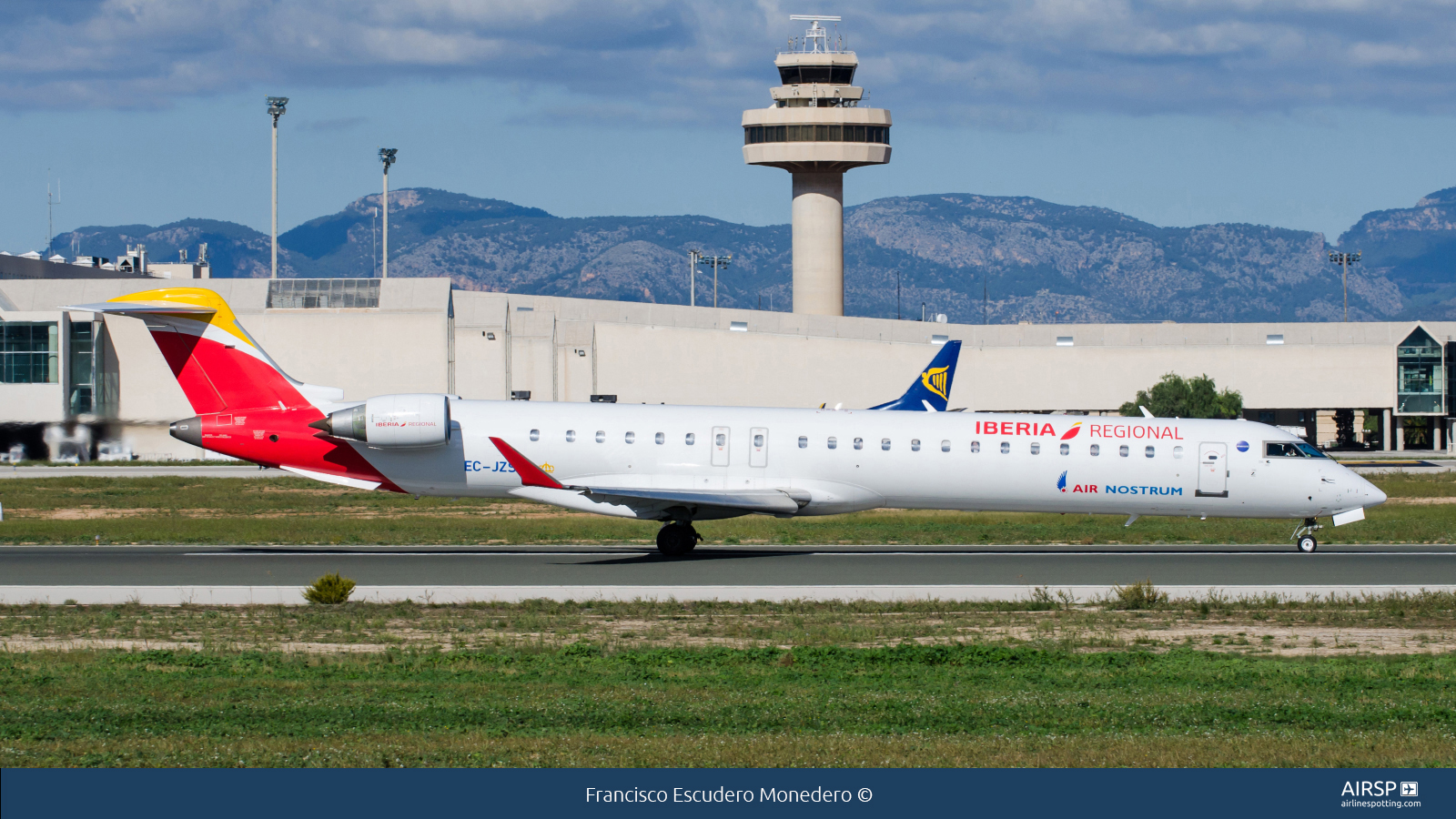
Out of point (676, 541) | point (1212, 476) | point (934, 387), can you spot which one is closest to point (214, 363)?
point (676, 541)

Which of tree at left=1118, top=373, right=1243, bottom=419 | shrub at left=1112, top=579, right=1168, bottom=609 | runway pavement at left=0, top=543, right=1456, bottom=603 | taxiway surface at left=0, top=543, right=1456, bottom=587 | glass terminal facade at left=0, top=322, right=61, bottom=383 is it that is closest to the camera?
shrub at left=1112, top=579, right=1168, bottom=609

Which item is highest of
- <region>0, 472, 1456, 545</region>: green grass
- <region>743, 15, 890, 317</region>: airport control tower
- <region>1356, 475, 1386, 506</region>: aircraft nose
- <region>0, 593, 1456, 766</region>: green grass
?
<region>743, 15, 890, 317</region>: airport control tower

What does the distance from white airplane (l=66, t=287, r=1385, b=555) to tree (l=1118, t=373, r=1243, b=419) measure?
198ft

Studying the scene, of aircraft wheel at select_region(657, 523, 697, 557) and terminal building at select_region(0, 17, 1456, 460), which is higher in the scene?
terminal building at select_region(0, 17, 1456, 460)

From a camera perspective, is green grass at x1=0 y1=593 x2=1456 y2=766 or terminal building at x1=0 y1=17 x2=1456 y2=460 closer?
green grass at x1=0 y1=593 x2=1456 y2=766

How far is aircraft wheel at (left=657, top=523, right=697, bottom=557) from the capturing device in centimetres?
2827

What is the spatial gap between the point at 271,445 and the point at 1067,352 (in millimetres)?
74519

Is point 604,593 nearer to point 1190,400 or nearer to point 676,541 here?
point 676,541

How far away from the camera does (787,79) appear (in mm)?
101938

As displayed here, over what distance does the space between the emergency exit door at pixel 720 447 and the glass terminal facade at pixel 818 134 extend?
73253mm

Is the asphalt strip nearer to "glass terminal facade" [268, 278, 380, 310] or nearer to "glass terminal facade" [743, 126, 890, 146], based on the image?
"glass terminal facade" [268, 278, 380, 310]

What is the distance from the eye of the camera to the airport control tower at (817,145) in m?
98.8

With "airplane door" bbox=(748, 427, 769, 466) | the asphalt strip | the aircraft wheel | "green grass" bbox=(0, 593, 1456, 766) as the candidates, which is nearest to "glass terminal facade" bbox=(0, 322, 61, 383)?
the asphalt strip

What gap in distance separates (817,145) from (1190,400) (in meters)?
31.9
